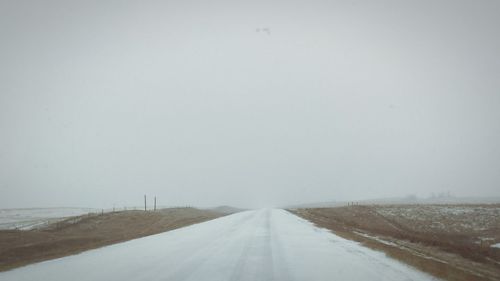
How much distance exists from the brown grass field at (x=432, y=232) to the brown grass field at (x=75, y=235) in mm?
14749

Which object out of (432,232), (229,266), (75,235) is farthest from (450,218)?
(75,235)

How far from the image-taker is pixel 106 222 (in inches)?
1788

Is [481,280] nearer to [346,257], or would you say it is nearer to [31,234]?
[346,257]

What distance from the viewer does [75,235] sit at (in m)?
33.2

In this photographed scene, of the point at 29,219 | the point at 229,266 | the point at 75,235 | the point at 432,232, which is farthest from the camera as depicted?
the point at 29,219

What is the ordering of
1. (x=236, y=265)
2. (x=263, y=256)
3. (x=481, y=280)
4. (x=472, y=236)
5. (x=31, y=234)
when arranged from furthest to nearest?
(x=472, y=236) → (x=31, y=234) → (x=263, y=256) → (x=236, y=265) → (x=481, y=280)

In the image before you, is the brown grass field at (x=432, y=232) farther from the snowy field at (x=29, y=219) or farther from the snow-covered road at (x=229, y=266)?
the snowy field at (x=29, y=219)

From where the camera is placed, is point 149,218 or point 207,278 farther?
point 149,218

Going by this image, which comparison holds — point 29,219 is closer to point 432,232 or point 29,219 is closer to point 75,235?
point 75,235

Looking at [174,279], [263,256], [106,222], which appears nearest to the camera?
[174,279]

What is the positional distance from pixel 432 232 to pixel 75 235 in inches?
1460

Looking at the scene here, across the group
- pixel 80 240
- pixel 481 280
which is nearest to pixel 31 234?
pixel 80 240

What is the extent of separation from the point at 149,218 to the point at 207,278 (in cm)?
4365

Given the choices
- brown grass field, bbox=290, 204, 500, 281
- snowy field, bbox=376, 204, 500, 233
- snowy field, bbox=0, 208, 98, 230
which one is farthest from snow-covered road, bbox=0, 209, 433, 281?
snowy field, bbox=0, 208, 98, 230
